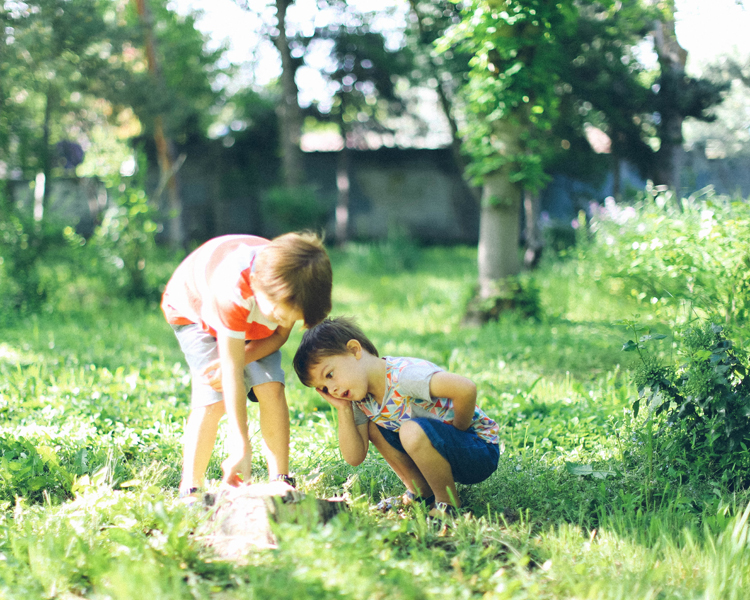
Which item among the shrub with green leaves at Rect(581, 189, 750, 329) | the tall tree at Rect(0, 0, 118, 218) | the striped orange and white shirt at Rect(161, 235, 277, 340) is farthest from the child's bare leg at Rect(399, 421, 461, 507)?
the tall tree at Rect(0, 0, 118, 218)

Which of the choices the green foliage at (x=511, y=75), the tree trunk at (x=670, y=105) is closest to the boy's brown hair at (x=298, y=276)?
the green foliage at (x=511, y=75)

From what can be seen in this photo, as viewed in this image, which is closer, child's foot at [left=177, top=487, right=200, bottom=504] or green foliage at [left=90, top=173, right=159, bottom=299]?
child's foot at [left=177, top=487, right=200, bottom=504]

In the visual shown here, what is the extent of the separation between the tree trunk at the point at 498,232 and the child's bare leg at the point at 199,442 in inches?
166

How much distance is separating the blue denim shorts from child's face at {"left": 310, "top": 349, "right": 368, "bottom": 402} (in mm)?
246

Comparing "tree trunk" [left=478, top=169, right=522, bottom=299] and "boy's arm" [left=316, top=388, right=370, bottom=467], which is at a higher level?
"tree trunk" [left=478, top=169, right=522, bottom=299]

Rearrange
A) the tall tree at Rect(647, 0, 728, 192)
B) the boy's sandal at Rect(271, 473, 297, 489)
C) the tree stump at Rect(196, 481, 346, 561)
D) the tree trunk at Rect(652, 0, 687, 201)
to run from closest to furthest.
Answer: the tree stump at Rect(196, 481, 346, 561), the boy's sandal at Rect(271, 473, 297, 489), the tall tree at Rect(647, 0, 728, 192), the tree trunk at Rect(652, 0, 687, 201)

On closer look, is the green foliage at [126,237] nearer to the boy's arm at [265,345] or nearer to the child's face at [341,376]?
the boy's arm at [265,345]

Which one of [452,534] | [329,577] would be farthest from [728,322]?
[329,577]

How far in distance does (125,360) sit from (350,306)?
348cm

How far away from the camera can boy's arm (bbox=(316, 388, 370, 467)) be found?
2.39m

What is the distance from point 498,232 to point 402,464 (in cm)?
405

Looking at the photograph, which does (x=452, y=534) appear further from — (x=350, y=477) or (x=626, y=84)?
(x=626, y=84)

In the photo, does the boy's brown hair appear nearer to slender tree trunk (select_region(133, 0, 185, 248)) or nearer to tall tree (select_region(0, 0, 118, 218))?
tall tree (select_region(0, 0, 118, 218))

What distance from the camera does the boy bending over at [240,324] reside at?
84.0 inches
